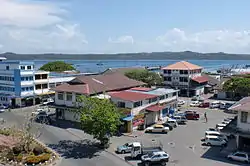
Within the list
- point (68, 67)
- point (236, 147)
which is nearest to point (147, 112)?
point (236, 147)

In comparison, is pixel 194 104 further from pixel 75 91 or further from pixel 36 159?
pixel 36 159

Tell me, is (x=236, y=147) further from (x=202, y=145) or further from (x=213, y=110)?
(x=213, y=110)

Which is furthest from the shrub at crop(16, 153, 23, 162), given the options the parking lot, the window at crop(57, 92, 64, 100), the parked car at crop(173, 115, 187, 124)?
the parked car at crop(173, 115, 187, 124)

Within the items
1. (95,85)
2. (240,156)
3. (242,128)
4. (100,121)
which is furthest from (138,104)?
(240,156)

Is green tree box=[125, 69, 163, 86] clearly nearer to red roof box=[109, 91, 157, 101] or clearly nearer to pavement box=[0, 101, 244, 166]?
red roof box=[109, 91, 157, 101]

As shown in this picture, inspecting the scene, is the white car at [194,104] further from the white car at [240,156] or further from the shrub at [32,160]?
the shrub at [32,160]
